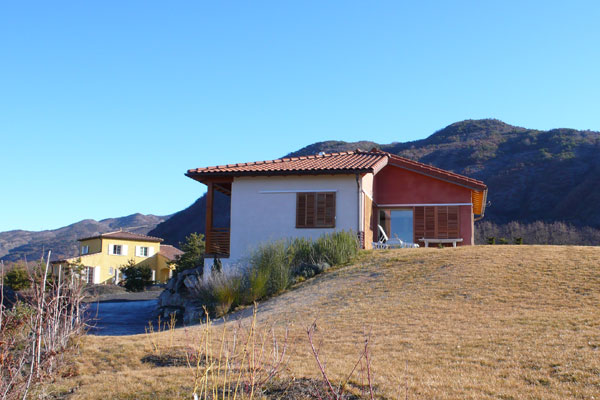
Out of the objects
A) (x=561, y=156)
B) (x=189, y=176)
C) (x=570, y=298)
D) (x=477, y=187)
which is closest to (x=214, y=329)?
(x=570, y=298)

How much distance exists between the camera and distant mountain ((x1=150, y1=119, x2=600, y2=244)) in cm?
5653

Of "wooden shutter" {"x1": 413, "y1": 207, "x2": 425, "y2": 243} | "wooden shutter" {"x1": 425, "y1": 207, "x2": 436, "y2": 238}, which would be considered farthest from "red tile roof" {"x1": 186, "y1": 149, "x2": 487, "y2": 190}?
"wooden shutter" {"x1": 413, "y1": 207, "x2": 425, "y2": 243}

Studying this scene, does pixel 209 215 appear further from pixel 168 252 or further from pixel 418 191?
pixel 168 252

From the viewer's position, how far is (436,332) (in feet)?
35.9

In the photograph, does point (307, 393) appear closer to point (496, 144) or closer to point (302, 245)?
point (302, 245)

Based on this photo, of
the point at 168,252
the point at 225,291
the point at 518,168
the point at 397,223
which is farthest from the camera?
the point at 518,168

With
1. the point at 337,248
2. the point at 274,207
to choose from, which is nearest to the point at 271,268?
the point at 337,248

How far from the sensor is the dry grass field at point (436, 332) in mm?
7918

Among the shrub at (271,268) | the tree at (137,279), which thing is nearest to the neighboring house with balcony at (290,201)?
the shrub at (271,268)

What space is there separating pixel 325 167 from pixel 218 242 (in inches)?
173

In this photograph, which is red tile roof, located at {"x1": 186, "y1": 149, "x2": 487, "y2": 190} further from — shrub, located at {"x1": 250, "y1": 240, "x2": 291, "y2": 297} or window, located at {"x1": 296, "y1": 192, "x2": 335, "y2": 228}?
shrub, located at {"x1": 250, "y1": 240, "x2": 291, "y2": 297}

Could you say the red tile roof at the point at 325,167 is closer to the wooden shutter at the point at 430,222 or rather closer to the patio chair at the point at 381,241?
the wooden shutter at the point at 430,222

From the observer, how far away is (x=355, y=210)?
20.6 meters

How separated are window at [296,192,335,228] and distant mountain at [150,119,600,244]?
119 ft
